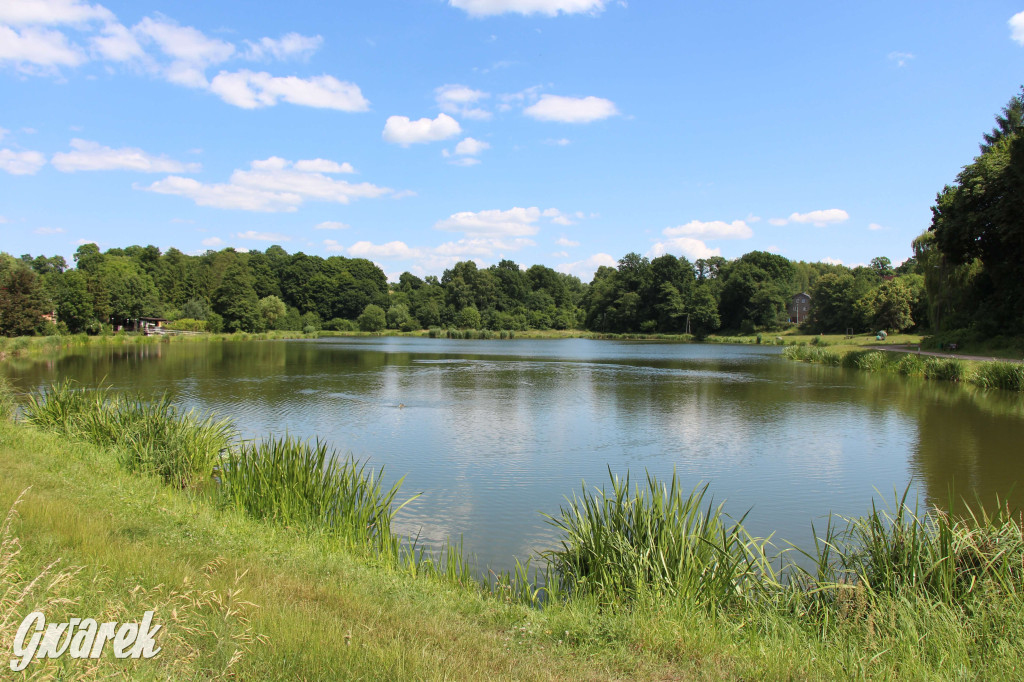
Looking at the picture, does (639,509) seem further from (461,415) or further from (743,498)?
(461,415)

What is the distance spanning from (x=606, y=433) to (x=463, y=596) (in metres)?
11.2

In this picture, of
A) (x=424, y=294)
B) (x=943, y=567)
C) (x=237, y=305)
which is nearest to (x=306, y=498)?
(x=943, y=567)

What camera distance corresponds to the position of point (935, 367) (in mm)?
27719

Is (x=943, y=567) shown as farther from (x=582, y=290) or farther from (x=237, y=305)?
(x=582, y=290)

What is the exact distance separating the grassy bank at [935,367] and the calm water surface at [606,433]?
1.02 m

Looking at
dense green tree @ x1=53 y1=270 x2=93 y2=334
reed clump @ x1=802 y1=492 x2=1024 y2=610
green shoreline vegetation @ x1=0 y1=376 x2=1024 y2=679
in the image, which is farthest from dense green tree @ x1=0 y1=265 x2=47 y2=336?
reed clump @ x1=802 y1=492 x2=1024 y2=610

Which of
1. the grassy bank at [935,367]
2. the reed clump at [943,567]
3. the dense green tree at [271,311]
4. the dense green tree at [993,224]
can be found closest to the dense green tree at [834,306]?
the grassy bank at [935,367]

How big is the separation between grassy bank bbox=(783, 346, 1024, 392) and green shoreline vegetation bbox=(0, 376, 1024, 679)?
71.9 feet

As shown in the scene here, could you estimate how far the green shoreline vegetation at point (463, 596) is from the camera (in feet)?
11.5

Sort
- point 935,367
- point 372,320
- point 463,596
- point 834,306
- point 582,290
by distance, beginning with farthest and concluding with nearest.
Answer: point 582,290
point 372,320
point 834,306
point 935,367
point 463,596

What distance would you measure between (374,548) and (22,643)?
3586 mm

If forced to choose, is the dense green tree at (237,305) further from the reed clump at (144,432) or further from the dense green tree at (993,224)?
the dense green tree at (993,224)

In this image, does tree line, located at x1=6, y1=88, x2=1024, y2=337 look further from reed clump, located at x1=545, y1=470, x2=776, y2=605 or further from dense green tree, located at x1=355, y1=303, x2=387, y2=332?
reed clump, located at x1=545, y1=470, x2=776, y2=605

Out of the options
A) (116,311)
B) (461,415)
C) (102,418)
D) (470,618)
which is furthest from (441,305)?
(470,618)
